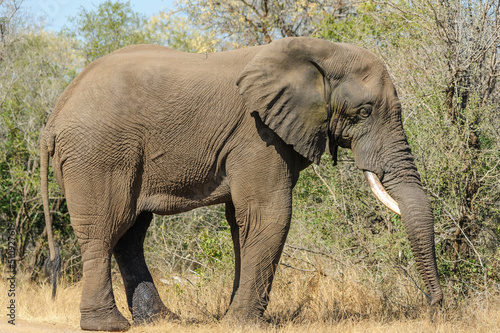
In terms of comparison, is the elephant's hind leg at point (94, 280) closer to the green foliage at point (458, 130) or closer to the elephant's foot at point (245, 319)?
the elephant's foot at point (245, 319)

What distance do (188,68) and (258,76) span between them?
67 cm

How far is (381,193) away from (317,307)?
5.18 feet

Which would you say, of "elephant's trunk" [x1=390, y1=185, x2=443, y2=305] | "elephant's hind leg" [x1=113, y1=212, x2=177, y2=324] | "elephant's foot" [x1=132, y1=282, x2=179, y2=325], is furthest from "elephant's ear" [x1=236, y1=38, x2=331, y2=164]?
"elephant's foot" [x1=132, y1=282, x2=179, y2=325]

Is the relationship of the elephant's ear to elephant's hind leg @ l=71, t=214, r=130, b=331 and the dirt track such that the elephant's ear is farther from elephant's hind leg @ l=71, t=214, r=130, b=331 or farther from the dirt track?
the dirt track

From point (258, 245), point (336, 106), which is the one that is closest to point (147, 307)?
point (258, 245)

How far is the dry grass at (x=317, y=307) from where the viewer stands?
6.05m

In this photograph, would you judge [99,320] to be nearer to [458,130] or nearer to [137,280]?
[137,280]

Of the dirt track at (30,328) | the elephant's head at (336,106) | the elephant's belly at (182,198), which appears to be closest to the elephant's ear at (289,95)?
the elephant's head at (336,106)

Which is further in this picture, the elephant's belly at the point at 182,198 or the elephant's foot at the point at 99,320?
the elephant's belly at the point at 182,198

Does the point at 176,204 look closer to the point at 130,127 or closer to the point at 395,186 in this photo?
the point at 130,127

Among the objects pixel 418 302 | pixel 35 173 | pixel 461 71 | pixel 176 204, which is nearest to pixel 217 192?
pixel 176 204

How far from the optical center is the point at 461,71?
768 cm

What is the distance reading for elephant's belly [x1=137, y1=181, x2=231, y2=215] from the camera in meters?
6.11

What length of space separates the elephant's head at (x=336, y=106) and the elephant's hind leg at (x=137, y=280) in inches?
71.9
